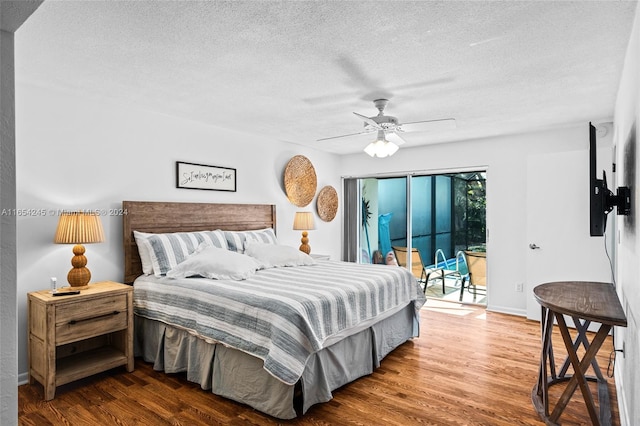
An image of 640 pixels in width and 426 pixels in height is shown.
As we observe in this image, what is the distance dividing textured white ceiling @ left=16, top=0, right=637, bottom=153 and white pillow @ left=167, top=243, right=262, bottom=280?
1423 millimetres

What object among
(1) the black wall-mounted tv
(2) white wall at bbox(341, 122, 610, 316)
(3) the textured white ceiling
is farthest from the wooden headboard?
(1) the black wall-mounted tv

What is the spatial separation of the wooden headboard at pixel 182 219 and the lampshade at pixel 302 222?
33cm

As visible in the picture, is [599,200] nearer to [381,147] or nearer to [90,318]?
[381,147]

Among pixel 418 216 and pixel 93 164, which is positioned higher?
pixel 93 164

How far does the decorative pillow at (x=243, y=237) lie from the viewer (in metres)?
4.21

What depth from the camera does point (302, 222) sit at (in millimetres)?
5316

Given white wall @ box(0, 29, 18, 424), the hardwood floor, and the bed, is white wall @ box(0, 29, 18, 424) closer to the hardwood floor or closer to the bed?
the bed

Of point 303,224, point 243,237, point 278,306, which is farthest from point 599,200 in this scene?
point 303,224

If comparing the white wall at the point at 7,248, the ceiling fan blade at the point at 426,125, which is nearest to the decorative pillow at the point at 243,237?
the ceiling fan blade at the point at 426,125

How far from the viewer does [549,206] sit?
4.54 m

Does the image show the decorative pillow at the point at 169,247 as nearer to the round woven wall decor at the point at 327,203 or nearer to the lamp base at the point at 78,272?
the lamp base at the point at 78,272

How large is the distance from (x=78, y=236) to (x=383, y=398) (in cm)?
259

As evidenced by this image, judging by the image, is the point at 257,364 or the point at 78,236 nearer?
the point at 257,364

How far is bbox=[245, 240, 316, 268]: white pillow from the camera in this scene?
404 cm
